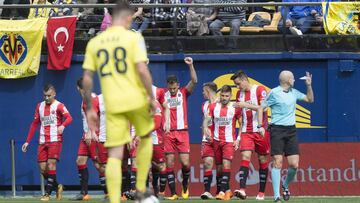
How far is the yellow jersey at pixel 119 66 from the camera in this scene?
439 inches

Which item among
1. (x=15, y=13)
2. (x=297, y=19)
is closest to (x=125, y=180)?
(x=297, y=19)

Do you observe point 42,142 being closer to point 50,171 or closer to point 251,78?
point 50,171

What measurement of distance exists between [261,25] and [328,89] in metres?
1.99

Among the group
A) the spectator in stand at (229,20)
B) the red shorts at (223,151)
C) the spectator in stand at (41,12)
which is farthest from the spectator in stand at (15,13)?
the red shorts at (223,151)

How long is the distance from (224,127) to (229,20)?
389 cm

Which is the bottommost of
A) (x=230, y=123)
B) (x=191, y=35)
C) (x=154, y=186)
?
(x=154, y=186)

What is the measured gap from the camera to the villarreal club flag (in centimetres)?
2133

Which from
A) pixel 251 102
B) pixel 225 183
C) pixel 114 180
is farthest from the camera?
pixel 251 102

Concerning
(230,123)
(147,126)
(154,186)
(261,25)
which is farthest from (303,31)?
(147,126)

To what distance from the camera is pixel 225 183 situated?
1800 centimetres

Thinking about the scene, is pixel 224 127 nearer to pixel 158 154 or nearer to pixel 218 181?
pixel 218 181

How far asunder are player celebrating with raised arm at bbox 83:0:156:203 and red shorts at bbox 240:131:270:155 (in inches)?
278

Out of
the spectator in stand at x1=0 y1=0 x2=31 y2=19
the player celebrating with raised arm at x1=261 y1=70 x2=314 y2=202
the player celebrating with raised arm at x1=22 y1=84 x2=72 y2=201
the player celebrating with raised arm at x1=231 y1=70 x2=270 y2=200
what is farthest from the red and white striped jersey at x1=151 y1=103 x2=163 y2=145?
the spectator in stand at x1=0 y1=0 x2=31 y2=19

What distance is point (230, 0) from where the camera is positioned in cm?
2220
